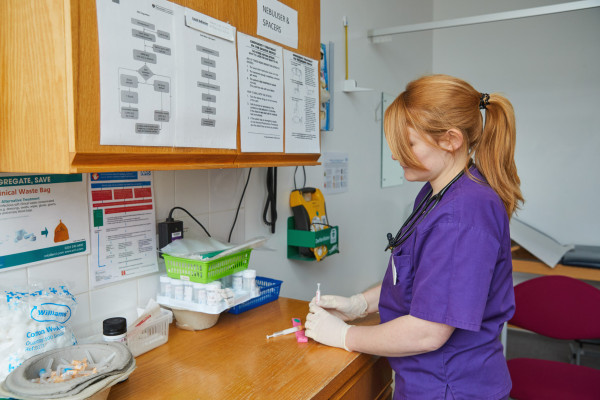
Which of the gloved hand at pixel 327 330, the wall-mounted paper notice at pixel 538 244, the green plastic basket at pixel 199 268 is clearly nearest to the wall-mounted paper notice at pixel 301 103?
the green plastic basket at pixel 199 268

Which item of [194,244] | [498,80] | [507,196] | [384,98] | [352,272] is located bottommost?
[352,272]

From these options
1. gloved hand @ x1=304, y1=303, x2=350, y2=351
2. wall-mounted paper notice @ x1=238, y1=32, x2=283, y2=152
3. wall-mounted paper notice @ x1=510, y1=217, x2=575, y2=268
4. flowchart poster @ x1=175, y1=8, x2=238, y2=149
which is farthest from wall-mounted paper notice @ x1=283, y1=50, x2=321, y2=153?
wall-mounted paper notice @ x1=510, y1=217, x2=575, y2=268

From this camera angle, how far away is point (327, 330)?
4.19 feet

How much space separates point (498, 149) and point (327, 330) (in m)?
0.65

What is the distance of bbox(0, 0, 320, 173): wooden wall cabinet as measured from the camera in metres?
0.86

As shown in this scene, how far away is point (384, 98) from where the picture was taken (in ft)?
10.4

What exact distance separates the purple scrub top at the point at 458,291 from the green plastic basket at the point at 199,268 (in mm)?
450

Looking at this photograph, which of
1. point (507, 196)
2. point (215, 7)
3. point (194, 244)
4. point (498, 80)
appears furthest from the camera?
point (498, 80)

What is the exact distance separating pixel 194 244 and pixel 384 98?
209 cm

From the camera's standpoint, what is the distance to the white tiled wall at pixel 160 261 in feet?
3.88

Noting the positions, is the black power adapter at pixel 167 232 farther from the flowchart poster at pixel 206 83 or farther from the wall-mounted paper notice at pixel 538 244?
the wall-mounted paper notice at pixel 538 244

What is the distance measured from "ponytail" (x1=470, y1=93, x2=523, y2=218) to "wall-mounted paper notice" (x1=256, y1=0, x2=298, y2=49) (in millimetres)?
588

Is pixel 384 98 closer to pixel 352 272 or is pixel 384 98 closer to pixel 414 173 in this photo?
pixel 352 272

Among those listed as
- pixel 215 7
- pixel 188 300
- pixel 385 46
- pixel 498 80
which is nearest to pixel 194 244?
pixel 188 300
